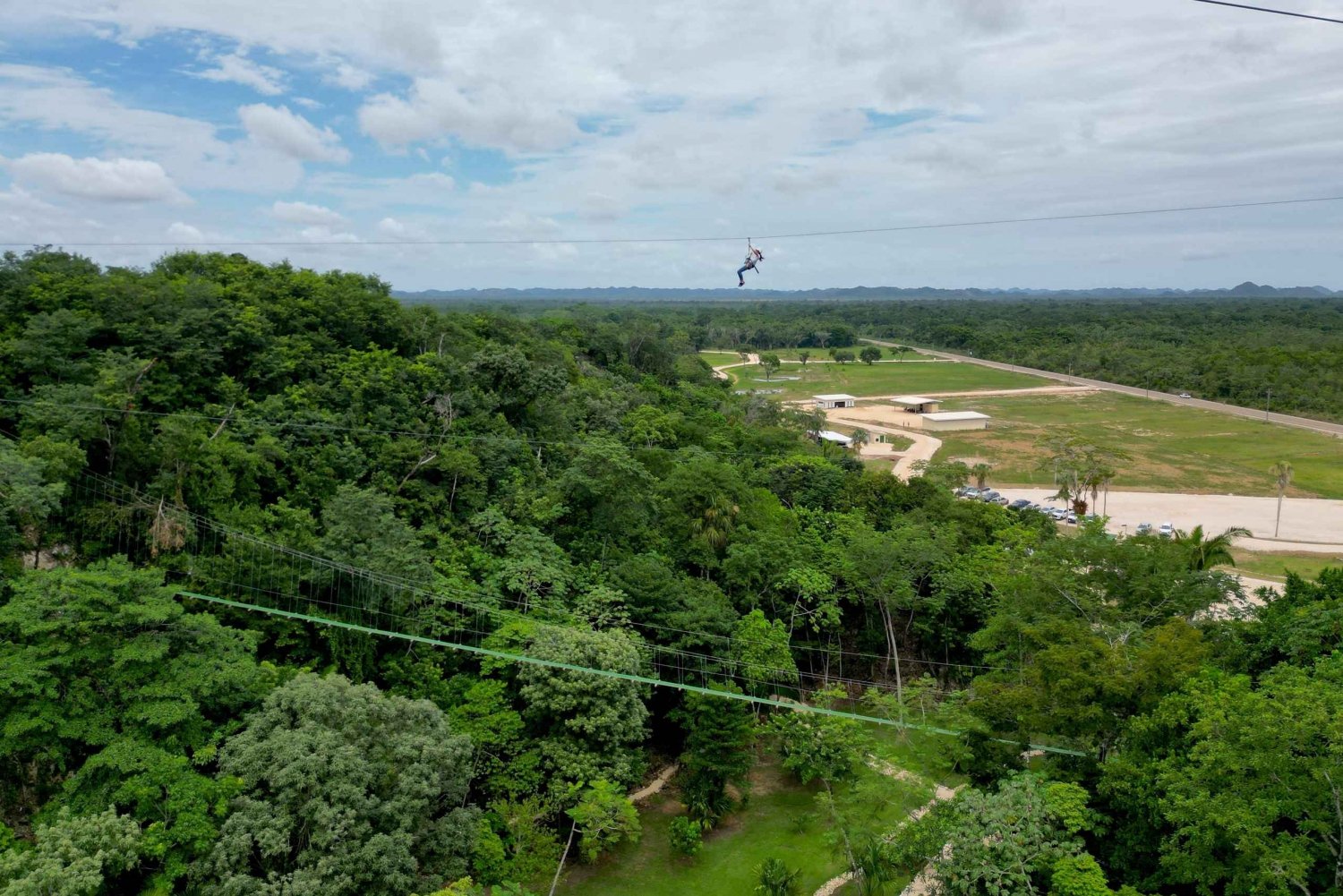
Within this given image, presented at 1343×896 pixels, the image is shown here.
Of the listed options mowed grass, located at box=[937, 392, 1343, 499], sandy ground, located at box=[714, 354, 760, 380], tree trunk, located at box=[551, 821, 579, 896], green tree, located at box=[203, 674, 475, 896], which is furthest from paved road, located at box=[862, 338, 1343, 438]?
green tree, located at box=[203, 674, 475, 896]

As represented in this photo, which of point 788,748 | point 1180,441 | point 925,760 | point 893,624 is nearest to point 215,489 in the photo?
point 788,748

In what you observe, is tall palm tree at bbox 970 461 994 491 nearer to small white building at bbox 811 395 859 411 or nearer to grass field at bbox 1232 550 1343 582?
grass field at bbox 1232 550 1343 582

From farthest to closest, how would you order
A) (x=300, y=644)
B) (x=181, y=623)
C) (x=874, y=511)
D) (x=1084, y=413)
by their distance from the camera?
(x=1084, y=413), (x=874, y=511), (x=300, y=644), (x=181, y=623)

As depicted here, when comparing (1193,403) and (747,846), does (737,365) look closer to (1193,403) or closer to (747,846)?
(1193,403)

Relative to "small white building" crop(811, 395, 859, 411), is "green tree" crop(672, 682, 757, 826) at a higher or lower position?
lower

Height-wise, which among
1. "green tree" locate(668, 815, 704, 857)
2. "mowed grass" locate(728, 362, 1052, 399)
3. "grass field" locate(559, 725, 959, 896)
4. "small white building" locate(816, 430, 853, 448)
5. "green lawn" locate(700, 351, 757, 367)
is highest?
"green lawn" locate(700, 351, 757, 367)

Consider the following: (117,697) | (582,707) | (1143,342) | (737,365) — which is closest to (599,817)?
(582,707)

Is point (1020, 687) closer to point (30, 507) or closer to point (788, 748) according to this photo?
point (788, 748)
